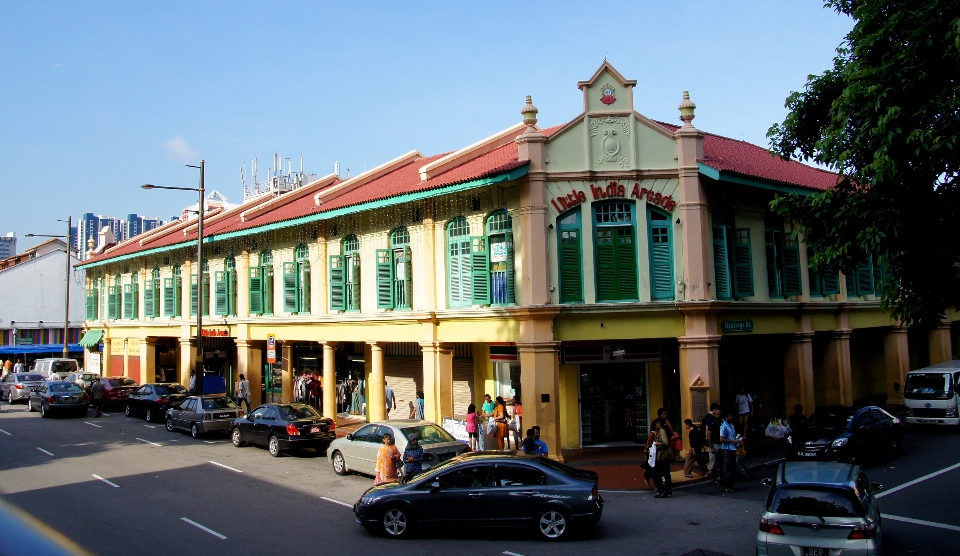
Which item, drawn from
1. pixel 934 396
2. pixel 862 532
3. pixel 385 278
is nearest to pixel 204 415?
pixel 385 278

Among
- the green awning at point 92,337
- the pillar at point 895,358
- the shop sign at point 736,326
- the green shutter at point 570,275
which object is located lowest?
the pillar at point 895,358

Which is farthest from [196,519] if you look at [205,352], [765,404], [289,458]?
[205,352]

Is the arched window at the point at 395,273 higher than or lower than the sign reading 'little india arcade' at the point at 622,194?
lower

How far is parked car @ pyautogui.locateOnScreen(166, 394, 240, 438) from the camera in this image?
25.0 metres

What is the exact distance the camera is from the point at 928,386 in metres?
24.5

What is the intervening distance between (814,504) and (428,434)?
31.6 feet

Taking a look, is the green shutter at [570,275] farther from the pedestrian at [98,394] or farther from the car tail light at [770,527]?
the pedestrian at [98,394]

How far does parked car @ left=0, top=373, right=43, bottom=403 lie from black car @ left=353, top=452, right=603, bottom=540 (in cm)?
3073

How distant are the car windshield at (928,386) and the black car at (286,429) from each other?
61.3 ft

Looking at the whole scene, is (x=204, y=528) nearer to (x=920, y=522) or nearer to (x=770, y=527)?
(x=770, y=527)

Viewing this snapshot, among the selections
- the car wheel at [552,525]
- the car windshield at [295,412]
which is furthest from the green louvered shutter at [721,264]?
the car windshield at [295,412]

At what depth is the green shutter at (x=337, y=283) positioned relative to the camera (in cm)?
2627

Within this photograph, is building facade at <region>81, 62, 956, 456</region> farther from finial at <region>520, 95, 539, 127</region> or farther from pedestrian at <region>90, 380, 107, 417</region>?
pedestrian at <region>90, 380, 107, 417</region>

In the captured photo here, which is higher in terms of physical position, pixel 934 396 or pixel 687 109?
pixel 687 109
